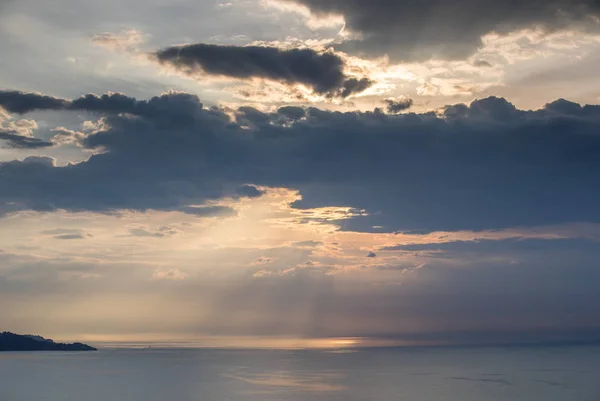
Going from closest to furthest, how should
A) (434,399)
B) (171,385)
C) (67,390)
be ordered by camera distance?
(434,399) < (67,390) < (171,385)

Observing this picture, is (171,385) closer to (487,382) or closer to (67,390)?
(67,390)

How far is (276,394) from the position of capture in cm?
Answer: 15375

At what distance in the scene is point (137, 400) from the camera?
146 meters

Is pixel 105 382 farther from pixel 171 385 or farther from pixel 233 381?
pixel 233 381

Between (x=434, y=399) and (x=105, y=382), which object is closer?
(x=434, y=399)

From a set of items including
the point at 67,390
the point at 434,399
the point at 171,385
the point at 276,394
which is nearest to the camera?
the point at 434,399

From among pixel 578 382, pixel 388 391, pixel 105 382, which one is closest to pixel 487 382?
pixel 578 382

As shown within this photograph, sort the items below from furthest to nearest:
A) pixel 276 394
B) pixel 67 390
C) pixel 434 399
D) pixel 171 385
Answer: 1. pixel 171 385
2. pixel 67 390
3. pixel 276 394
4. pixel 434 399

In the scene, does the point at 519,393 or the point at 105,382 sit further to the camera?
the point at 105,382

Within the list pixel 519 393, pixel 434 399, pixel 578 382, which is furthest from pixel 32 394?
pixel 578 382

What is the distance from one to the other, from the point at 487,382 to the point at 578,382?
24.5 m

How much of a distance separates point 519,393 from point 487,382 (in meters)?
30.8

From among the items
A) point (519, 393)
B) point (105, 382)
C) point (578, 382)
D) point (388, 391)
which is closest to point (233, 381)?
point (105, 382)

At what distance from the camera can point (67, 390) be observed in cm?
16800
